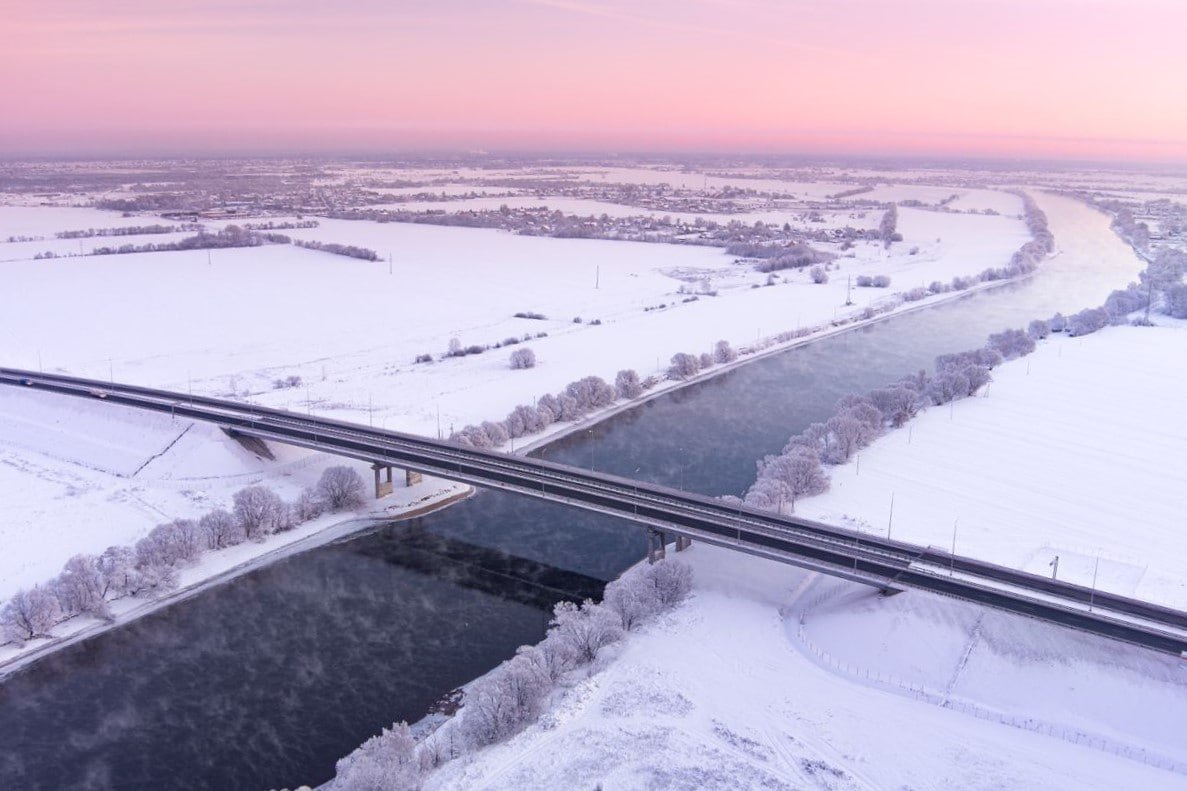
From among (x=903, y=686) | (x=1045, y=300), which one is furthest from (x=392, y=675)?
(x=1045, y=300)

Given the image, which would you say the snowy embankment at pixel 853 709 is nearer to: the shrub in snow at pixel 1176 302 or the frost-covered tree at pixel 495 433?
the frost-covered tree at pixel 495 433

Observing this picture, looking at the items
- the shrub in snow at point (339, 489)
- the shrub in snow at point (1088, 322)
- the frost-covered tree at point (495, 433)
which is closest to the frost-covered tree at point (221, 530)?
the shrub in snow at point (339, 489)

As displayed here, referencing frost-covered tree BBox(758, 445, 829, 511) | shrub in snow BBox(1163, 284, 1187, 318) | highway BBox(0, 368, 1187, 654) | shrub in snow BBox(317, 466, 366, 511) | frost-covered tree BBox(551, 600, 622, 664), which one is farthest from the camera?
shrub in snow BBox(1163, 284, 1187, 318)

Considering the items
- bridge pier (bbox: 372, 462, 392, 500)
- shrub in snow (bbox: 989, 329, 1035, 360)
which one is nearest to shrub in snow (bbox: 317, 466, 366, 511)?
bridge pier (bbox: 372, 462, 392, 500)

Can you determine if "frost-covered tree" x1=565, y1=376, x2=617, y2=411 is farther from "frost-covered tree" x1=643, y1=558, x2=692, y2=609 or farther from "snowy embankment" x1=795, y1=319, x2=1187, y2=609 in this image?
"frost-covered tree" x1=643, y1=558, x2=692, y2=609

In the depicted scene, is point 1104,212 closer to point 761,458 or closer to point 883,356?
point 883,356
